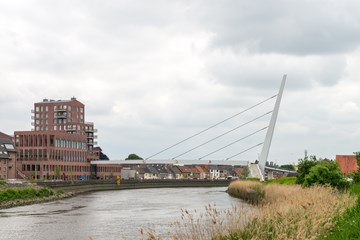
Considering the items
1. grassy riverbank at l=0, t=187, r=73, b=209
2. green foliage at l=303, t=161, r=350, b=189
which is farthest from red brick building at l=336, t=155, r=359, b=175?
grassy riverbank at l=0, t=187, r=73, b=209

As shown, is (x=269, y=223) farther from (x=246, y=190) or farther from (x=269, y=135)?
(x=269, y=135)

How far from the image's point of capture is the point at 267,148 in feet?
335

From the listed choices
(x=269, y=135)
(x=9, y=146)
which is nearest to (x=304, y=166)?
(x=269, y=135)

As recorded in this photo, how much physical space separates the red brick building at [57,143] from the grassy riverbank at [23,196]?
64.2 m

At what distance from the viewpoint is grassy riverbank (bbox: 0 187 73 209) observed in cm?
6261

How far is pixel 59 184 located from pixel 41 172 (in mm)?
48899

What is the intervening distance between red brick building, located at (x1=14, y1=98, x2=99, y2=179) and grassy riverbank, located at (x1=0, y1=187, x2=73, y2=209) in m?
64.2

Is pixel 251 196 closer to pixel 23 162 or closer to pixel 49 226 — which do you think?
pixel 49 226

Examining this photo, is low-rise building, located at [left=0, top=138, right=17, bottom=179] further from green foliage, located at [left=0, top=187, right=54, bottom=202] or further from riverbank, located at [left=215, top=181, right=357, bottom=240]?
riverbank, located at [left=215, top=181, right=357, bottom=240]

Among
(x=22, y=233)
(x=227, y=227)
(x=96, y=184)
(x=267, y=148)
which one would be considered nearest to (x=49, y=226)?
(x=22, y=233)

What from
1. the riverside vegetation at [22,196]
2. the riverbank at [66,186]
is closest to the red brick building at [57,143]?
the riverbank at [66,186]

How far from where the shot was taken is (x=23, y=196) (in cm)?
6906

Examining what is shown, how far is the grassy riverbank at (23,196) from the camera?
62606mm

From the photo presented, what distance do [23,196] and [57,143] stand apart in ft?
268
